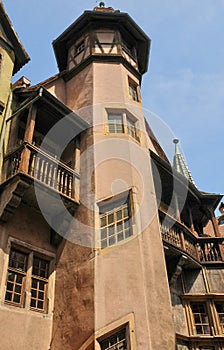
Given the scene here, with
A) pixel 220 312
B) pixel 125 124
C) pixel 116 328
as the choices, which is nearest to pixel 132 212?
pixel 116 328

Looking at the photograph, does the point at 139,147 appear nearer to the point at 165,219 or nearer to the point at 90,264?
the point at 165,219

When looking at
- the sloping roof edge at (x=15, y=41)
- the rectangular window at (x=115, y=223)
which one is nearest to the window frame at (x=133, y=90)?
the sloping roof edge at (x=15, y=41)

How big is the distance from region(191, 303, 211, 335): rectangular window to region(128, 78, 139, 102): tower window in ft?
30.4

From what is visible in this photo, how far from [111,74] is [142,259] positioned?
9.28 m

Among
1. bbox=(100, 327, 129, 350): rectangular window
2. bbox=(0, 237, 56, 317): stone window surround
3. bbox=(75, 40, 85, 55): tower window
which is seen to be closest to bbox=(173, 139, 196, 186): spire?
bbox=(75, 40, 85, 55): tower window

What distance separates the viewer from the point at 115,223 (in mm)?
11141

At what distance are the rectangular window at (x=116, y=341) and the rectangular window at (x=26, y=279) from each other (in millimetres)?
2324

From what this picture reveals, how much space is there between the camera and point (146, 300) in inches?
360

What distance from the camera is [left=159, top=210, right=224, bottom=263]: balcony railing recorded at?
1345 centimetres

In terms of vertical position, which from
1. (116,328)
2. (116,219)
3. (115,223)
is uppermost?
(116,219)

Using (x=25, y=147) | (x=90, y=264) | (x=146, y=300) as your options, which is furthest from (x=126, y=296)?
(x=25, y=147)

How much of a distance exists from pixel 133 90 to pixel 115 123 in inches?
128

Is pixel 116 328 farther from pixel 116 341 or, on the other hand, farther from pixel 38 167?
pixel 38 167

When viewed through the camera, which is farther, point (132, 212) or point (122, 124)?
point (122, 124)
